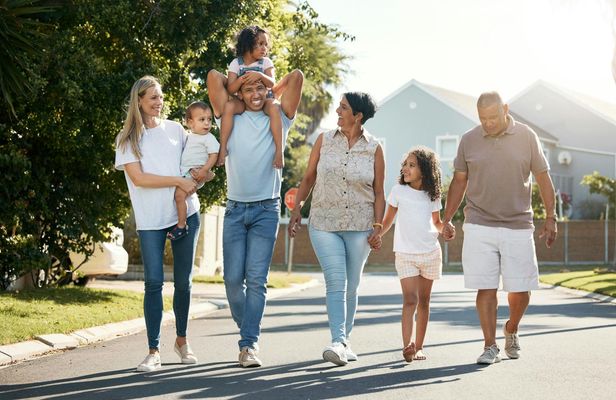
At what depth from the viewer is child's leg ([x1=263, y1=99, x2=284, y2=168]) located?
7500mm

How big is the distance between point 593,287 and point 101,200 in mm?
10897

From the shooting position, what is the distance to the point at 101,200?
49.7ft

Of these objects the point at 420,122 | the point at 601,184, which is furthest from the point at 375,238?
the point at 420,122

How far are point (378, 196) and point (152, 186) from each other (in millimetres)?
1725

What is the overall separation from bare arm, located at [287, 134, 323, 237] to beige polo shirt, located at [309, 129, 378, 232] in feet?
0.21

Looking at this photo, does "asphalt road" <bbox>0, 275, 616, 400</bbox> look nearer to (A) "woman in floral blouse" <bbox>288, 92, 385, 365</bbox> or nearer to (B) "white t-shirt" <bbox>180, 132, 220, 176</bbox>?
(A) "woman in floral blouse" <bbox>288, 92, 385, 365</bbox>

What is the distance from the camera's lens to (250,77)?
7402mm

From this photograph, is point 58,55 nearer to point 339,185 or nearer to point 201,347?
point 201,347

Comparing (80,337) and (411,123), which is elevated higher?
(411,123)

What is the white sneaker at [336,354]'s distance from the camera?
7465 millimetres

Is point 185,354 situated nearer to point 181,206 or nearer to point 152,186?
point 181,206

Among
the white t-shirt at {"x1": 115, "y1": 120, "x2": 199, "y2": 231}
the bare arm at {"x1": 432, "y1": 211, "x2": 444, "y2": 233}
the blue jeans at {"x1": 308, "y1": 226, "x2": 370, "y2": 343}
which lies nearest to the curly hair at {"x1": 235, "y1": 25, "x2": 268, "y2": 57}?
the white t-shirt at {"x1": 115, "y1": 120, "x2": 199, "y2": 231}

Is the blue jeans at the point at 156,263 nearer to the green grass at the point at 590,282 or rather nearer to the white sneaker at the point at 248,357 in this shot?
the white sneaker at the point at 248,357

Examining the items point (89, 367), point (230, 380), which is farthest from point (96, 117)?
point (230, 380)
